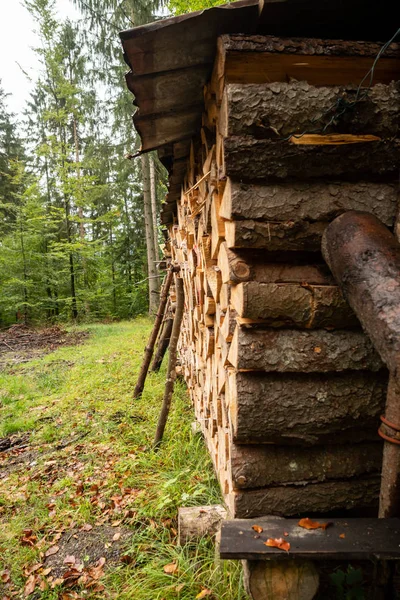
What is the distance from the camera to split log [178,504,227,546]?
2.38m

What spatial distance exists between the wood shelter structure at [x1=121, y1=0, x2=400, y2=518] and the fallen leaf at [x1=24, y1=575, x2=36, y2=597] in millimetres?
1616

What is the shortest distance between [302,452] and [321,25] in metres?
2.26

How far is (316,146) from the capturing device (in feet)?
5.51

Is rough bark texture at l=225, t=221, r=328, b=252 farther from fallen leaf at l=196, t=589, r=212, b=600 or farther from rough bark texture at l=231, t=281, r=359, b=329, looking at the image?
fallen leaf at l=196, t=589, r=212, b=600

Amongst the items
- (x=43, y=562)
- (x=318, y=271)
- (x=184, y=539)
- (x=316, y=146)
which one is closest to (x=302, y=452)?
(x=318, y=271)

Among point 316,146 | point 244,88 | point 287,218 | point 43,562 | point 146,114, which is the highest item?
point 146,114

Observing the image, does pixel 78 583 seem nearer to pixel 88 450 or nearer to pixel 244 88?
pixel 88 450

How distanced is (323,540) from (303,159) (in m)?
1.82

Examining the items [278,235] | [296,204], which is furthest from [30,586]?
[296,204]

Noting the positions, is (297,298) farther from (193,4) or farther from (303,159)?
(193,4)

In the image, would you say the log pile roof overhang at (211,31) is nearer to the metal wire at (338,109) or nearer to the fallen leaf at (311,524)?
the metal wire at (338,109)

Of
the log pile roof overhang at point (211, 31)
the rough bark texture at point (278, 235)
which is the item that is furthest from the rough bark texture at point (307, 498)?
the log pile roof overhang at point (211, 31)

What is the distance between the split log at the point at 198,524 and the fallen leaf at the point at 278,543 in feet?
2.90

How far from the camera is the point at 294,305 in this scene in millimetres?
1758
